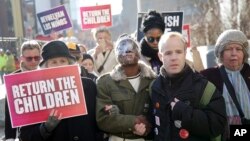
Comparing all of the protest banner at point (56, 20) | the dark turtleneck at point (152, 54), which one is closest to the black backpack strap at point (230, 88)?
the dark turtleneck at point (152, 54)

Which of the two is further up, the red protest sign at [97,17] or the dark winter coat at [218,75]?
the red protest sign at [97,17]

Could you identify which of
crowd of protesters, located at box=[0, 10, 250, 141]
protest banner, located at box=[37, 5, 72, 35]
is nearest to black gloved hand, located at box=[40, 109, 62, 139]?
crowd of protesters, located at box=[0, 10, 250, 141]

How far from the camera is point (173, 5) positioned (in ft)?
145

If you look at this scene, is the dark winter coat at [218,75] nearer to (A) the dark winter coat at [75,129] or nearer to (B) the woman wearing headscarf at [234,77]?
(B) the woman wearing headscarf at [234,77]

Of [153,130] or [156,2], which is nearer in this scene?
[153,130]

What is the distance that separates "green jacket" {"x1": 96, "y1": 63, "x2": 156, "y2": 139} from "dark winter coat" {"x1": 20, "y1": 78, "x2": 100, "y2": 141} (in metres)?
0.09

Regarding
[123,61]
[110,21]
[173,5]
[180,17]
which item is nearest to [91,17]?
[110,21]

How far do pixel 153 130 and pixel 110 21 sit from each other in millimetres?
5781

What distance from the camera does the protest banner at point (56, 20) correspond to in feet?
31.3

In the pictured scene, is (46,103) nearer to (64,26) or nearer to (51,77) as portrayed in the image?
(51,77)

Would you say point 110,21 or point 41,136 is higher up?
point 110,21

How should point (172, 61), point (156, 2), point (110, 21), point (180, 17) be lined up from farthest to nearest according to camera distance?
point (156, 2) < point (110, 21) < point (180, 17) < point (172, 61)

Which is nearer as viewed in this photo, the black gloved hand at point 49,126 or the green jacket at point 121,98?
the black gloved hand at point 49,126

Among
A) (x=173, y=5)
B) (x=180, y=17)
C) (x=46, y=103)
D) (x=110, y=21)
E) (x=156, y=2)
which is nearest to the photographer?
(x=46, y=103)
